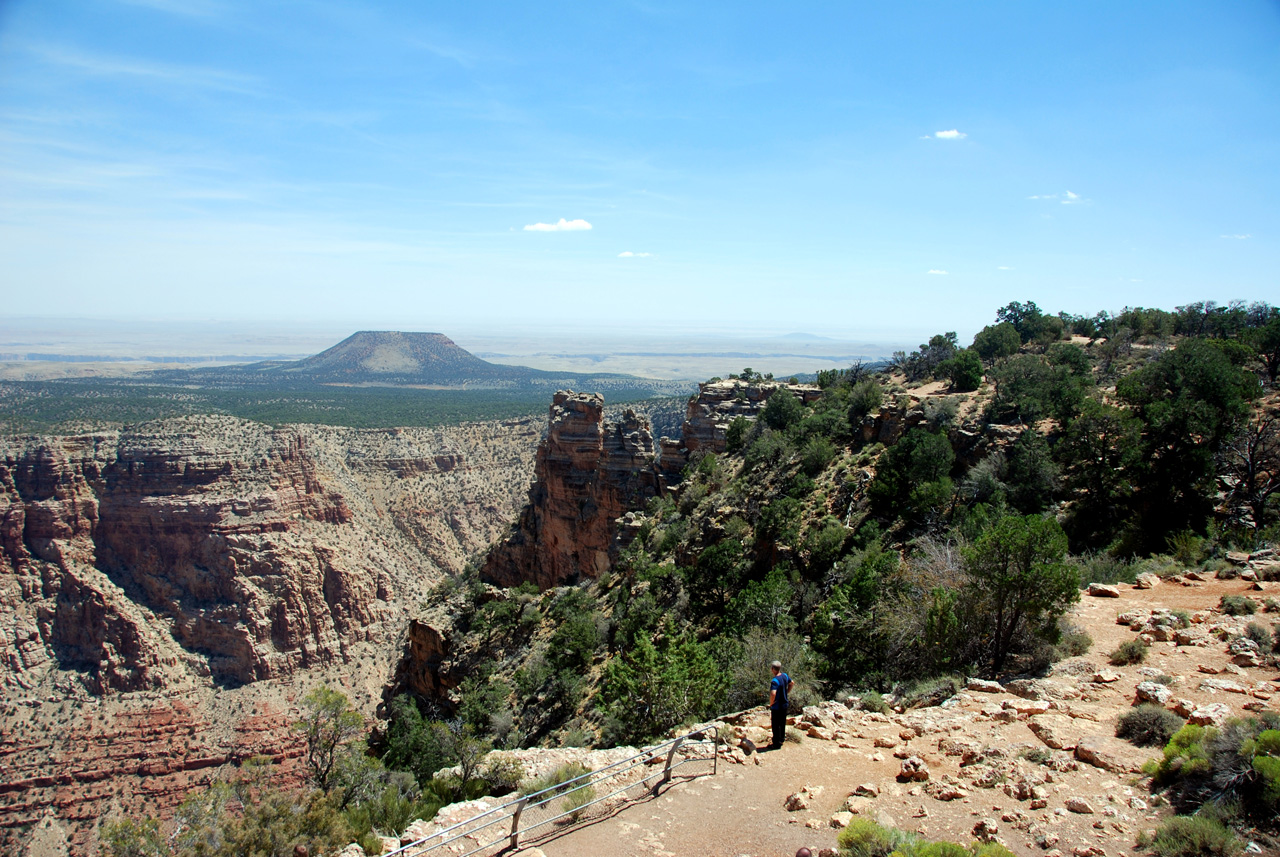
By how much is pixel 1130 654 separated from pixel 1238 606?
3168 millimetres

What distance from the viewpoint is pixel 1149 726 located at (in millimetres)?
9734

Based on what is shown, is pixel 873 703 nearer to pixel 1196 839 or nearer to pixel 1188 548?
pixel 1196 839

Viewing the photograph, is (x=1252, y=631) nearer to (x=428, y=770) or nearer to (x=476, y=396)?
(x=428, y=770)

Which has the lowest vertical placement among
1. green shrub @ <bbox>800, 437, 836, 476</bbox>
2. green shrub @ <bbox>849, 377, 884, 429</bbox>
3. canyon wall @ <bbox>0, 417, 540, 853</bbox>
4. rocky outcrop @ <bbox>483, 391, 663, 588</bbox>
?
canyon wall @ <bbox>0, 417, 540, 853</bbox>

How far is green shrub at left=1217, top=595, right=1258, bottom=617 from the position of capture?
43.6 feet

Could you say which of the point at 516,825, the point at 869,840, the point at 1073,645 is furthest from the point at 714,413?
the point at 869,840

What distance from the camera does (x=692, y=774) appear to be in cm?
1070

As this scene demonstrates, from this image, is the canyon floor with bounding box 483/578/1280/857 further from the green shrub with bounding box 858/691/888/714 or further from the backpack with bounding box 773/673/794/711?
the backpack with bounding box 773/673/794/711

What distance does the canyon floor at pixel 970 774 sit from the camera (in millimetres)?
8469

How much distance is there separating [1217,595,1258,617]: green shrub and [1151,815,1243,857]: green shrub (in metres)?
8.37

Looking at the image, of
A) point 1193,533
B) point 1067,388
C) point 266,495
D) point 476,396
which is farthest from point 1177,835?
point 476,396

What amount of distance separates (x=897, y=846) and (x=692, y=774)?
370 centimetres

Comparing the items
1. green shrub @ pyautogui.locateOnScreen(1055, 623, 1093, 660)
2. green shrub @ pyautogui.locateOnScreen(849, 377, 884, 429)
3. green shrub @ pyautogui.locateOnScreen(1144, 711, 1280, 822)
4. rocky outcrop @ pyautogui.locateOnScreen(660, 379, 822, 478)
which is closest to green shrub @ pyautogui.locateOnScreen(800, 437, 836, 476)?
green shrub @ pyautogui.locateOnScreen(849, 377, 884, 429)

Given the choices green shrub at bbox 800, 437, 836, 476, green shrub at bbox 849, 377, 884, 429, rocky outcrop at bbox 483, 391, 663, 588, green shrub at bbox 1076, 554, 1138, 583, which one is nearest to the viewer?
green shrub at bbox 1076, 554, 1138, 583
